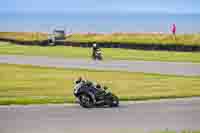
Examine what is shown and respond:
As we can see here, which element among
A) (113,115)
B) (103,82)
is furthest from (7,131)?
(103,82)

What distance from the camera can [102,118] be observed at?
20016mm

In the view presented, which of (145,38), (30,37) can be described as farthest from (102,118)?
(30,37)

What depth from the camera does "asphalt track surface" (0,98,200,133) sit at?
18.0 meters

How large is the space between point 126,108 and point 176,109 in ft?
6.01

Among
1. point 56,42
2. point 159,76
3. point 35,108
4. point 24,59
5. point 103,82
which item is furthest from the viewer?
point 56,42

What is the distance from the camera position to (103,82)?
31.9 metres

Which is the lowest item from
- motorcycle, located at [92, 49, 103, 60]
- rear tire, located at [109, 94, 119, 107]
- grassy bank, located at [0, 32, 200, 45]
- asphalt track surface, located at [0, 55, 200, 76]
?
rear tire, located at [109, 94, 119, 107]

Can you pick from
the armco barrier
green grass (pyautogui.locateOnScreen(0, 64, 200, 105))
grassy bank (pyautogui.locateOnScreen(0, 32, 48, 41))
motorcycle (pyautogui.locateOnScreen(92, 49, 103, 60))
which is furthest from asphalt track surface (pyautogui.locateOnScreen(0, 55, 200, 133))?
grassy bank (pyautogui.locateOnScreen(0, 32, 48, 41))

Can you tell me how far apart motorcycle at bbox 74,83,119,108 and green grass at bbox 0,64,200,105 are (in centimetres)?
167

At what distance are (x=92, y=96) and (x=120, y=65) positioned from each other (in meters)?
20.1

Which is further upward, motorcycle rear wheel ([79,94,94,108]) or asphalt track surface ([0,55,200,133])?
motorcycle rear wheel ([79,94,94,108])

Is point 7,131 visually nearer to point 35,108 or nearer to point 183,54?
point 35,108

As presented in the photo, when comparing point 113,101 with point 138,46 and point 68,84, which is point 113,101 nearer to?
point 68,84

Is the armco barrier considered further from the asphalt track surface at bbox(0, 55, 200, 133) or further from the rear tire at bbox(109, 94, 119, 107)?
the rear tire at bbox(109, 94, 119, 107)
